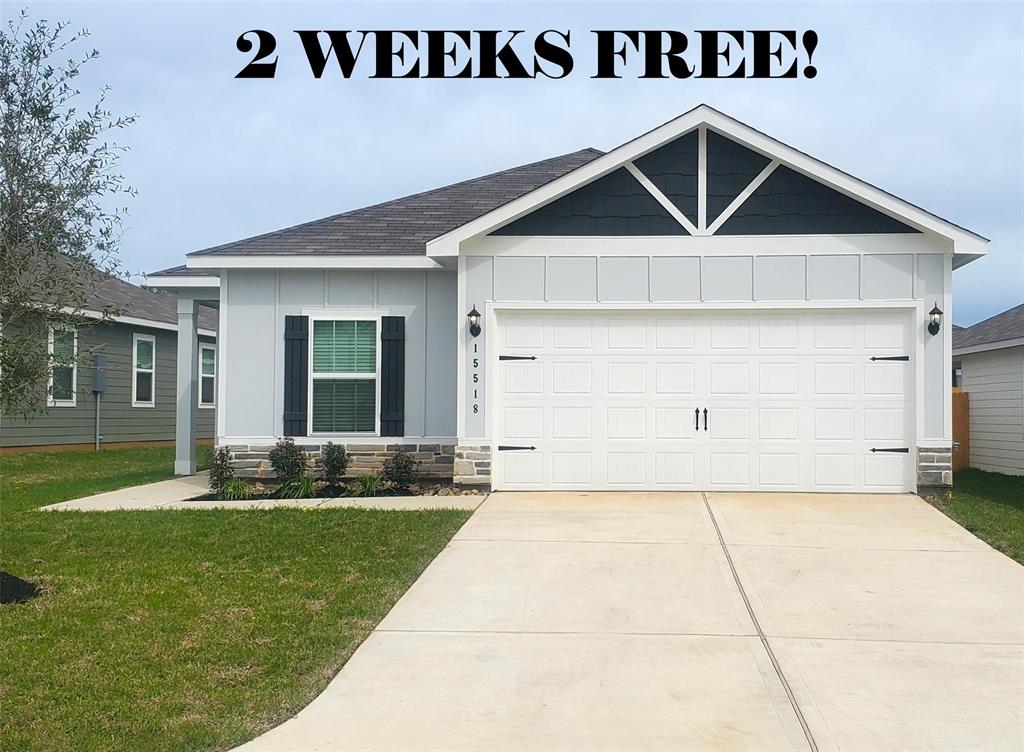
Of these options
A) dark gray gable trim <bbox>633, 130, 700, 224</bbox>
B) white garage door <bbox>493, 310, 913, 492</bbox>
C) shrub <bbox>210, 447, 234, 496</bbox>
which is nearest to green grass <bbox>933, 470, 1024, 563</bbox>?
white garage door <bbox>493, 310, 913, 492</bbox>

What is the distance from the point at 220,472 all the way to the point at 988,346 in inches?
483

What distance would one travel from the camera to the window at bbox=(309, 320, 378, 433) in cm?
1192

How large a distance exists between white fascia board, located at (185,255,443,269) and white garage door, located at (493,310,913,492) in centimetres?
151

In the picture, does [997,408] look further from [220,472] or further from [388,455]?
[220,472]

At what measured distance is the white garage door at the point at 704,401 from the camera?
10.7 metres

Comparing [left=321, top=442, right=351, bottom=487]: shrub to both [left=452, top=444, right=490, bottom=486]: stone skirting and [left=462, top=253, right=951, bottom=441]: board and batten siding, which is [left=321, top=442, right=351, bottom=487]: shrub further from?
[left=462, top=253, right=951, bottom=441]: board and batten siding

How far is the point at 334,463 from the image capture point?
1161 cm

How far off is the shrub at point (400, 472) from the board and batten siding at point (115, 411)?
7.84 metres

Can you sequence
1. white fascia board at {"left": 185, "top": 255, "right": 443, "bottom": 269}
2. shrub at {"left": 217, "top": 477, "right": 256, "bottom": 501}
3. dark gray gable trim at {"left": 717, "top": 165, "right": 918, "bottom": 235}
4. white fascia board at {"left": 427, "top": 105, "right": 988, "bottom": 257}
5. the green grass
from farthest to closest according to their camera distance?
1. white fascia board at {"left": 185, "top": 255, "right": 443, "bottom": 269}
2. shrub at {"left": 217, "top": 477, "right": 256, "bottom": 501}
3. dark gray gable trim at {"left": 717, "top": 165, "right": 918, "bottom": 235}
4. white fascia board at {"left": 427, "top": 105, "right": 988, "bottom": 257}
5. the green grass

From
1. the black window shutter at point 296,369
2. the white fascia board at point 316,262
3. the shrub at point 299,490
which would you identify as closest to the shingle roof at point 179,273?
the white fascia board at point 316,262

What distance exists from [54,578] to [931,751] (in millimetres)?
6059

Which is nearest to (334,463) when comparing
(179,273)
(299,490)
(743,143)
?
(299,490)

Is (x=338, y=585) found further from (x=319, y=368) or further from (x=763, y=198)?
(x=763, y=198)

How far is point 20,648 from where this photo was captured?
5301 millimetres
